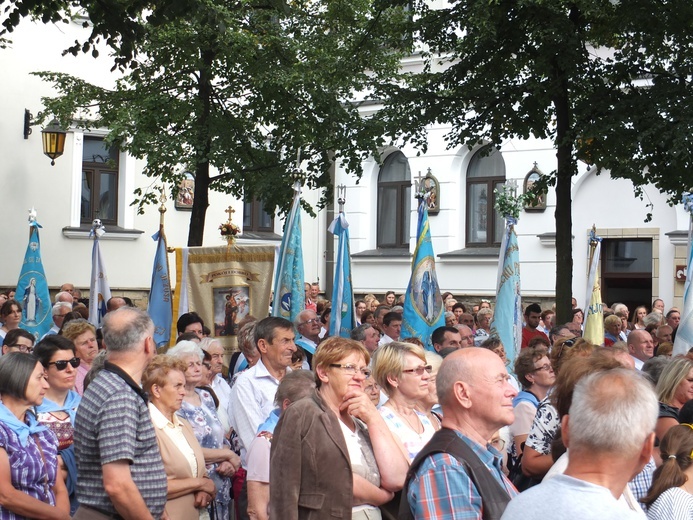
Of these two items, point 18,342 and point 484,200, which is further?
point 484,200

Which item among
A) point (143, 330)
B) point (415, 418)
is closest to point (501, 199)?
point (415, 418)

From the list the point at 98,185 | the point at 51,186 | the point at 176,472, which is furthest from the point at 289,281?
the point at 98,185

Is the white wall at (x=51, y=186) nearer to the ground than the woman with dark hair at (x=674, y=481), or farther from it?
farther from it

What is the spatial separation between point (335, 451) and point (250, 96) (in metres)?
13.0

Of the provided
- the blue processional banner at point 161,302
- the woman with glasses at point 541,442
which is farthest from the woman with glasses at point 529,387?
the blue processional banner at point 161,302

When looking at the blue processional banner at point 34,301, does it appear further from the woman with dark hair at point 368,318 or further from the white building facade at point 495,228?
the white building facade at point 495,228

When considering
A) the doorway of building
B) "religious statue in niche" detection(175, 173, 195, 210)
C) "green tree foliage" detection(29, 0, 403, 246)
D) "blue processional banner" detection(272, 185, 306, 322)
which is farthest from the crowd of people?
"religious statue in niche" detection(175, 173, 195, 210)

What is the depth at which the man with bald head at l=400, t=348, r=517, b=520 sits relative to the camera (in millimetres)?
4152

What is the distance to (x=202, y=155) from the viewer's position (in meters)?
16.5

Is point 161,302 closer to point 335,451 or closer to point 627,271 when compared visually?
point 335,451

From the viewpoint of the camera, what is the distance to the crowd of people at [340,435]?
139 inches

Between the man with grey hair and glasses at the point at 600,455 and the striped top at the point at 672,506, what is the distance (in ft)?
5.63

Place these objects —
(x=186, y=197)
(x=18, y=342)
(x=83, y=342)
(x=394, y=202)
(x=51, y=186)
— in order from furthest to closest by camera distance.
→ 1. (x=394, y=202)
2. (x=186, y=197)
3. (x=51, y=186)
4. (x=83, y=342)
5. (x=18, y=342)

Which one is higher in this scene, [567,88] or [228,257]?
[567,88]
